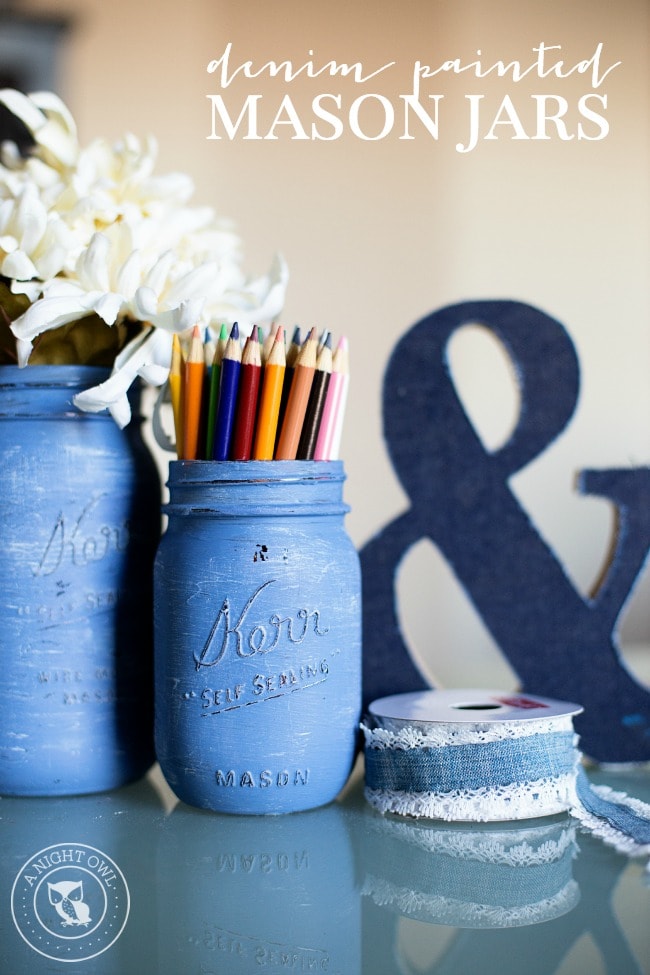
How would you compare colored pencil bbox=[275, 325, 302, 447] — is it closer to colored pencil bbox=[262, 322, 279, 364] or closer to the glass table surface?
colored pencil bbox=[262, 322, 279, 364]

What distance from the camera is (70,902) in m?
0.40

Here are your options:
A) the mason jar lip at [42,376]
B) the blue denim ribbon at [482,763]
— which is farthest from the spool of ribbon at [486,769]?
the mason jar lip at [42,376]

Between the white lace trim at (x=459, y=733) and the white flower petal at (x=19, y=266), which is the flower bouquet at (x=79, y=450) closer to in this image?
the white flower petal at (x=19, y=266)

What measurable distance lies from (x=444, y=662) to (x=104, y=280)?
0.46 meters

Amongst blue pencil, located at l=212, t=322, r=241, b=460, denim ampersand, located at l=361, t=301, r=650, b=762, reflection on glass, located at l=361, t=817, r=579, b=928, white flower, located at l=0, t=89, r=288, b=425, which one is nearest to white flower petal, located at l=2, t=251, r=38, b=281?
white flower, located at l=0, t=89, r=288, b=425

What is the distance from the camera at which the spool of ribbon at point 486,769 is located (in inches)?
19.1

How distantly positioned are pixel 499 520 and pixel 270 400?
0.18 meters

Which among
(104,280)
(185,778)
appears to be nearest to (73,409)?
(104,280)

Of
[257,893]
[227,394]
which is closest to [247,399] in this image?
[227,394]

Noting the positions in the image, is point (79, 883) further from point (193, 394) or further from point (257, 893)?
point (193, 394)

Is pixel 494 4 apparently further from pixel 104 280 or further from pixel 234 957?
pixel 234 957

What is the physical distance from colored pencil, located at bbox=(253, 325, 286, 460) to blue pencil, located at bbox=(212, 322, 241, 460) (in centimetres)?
1

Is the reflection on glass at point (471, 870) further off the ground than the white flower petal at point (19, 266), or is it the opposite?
the white flower petal at point (19, 266)

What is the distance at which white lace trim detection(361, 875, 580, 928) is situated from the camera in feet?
1.26
